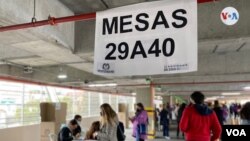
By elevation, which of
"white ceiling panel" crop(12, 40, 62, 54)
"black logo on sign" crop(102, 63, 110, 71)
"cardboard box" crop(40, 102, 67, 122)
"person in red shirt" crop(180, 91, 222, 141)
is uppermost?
"white ceiling panel" crop(12, 40, 62, 54)

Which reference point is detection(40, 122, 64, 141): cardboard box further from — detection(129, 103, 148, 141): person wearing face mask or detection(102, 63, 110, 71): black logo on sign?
detection(102, 63, 110, 71): black logo on sign

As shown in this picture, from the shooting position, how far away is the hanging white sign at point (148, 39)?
8.46 feet

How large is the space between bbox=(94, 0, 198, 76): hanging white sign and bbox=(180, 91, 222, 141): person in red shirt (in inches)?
53.7

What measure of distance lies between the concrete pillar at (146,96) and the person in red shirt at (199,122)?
9937 millimetres

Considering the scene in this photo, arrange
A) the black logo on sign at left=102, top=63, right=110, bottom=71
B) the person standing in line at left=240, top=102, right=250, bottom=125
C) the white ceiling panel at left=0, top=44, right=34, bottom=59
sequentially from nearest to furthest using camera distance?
the black logo on sign at left=102, top=63, right=110, bottom=71
the person standing in line at left=240, top=102, right=250, bottom=125
the white ceiling panel at left=0, top=44, right=34, bottom=59

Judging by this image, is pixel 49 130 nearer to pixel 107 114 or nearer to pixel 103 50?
pixel 107 114

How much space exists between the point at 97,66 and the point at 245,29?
2399mm

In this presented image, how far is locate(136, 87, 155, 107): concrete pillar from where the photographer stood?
13906 millimetres

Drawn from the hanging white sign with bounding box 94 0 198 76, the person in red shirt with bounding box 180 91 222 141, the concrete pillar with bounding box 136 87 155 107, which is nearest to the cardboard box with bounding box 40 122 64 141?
the person in red shirt with bounding box 180 91 222 141

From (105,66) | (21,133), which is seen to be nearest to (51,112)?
(21,133)

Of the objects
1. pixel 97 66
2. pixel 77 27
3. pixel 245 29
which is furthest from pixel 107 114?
pixel 245 29

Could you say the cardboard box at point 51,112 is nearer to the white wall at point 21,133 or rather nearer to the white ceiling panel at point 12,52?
the white wall at point 21,133

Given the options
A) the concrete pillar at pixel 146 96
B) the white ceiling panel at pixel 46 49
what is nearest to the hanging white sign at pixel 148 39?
the white ceiling panel at pixel 46 49

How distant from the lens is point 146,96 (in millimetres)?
14148
